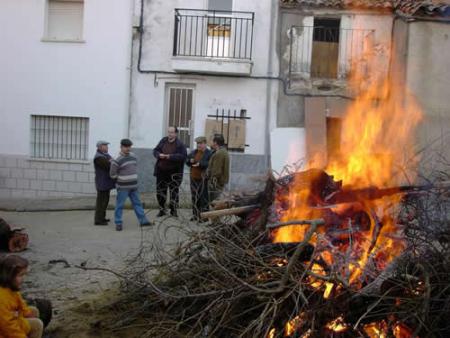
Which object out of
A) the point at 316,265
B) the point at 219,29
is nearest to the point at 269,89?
the point at 219,29

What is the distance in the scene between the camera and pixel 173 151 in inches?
438

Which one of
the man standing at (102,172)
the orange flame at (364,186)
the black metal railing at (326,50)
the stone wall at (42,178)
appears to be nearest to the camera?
the orange flame at (364,186)

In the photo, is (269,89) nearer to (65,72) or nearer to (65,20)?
(65,72)

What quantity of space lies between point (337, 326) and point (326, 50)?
1093cm

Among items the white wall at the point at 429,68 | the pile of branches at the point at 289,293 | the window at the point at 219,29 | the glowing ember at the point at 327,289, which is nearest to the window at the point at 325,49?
the white wall at the point at 429,68

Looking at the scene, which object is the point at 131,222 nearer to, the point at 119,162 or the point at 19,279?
the point at 119,162

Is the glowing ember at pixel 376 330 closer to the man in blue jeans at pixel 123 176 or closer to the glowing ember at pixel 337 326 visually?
the glowing ember at pixel 337 326

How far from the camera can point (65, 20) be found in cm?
1485

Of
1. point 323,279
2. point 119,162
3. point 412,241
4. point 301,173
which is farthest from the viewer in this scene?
point 119,162

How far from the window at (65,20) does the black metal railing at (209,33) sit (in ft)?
8.91

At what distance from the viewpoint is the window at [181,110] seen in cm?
1473

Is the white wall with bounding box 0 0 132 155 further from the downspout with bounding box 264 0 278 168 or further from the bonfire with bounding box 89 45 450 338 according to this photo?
the bonfire with bounding box 89 45 450 338

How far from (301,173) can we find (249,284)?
185 cm

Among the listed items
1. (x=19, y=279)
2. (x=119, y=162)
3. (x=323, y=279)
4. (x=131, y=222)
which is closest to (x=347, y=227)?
(x=323, y=279)
